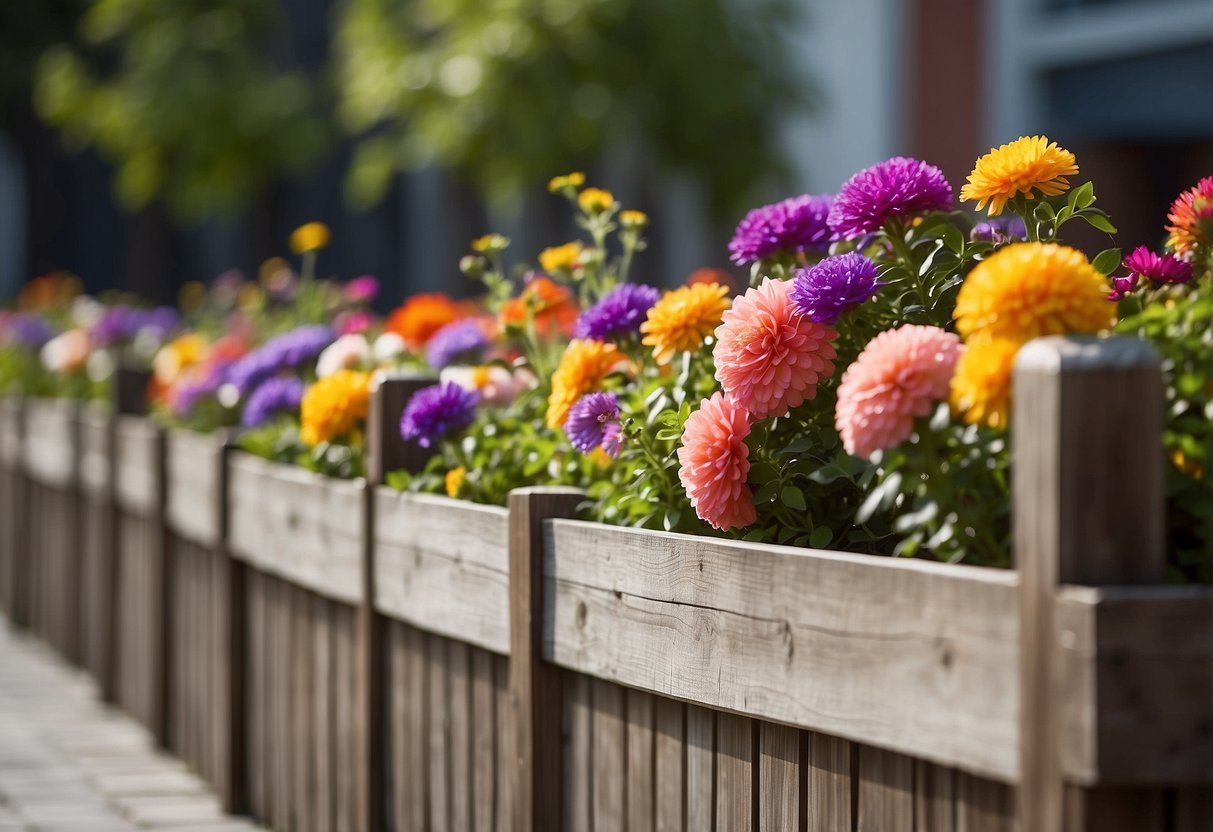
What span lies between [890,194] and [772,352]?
1.17ft

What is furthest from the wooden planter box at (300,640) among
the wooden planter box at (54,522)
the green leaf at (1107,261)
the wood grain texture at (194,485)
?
the wooden planter box at (54,522)

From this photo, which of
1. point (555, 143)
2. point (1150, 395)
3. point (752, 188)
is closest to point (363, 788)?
point (1150, 395)

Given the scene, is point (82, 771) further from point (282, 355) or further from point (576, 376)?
point (576, 376)

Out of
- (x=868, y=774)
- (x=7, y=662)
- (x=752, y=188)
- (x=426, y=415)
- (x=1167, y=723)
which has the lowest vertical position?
(x=7, y=662)

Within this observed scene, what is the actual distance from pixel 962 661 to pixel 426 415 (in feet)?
6.23

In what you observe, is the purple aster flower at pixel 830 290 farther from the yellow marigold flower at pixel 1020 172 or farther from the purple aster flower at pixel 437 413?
the purple aster flower at pixel 437 413

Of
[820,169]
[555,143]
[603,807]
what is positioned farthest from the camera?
[820,169]

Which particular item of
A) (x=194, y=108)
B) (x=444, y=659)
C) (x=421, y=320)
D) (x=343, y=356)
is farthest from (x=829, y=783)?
(x=194, y=108)

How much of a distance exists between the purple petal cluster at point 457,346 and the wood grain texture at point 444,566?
0.76 m

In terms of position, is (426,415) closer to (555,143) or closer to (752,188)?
(555,143)

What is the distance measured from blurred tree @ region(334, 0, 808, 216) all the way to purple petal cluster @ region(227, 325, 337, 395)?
22.7 feet

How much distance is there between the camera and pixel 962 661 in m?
2.22

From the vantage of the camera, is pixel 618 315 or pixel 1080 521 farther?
pixel 618 315

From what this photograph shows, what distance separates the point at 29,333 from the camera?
10.4 metres
